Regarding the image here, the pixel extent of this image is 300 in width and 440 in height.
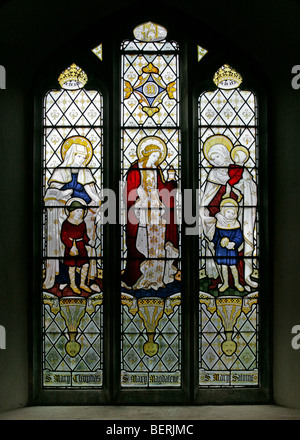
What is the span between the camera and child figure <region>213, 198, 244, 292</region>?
5215 mm

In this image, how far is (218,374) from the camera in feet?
16.9

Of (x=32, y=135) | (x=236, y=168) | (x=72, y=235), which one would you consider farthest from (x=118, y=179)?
(x=236, y=168)

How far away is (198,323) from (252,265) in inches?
23.9

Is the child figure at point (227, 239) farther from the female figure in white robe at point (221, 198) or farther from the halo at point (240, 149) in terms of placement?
the halo at point (240, 149)

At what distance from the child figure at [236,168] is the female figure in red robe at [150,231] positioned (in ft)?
1.42

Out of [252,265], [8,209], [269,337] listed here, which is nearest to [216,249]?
[252,265]

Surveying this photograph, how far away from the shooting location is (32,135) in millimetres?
5219

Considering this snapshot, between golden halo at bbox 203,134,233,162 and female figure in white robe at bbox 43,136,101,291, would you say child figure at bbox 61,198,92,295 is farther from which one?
golden halo at bbox 203,134,233,162

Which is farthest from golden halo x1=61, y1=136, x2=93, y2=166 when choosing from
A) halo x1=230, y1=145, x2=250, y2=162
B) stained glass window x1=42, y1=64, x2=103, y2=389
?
halo x1=230, y1=145, x2=250, y2=162

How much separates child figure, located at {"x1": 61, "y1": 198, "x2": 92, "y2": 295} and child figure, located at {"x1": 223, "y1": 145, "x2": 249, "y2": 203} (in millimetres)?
1122

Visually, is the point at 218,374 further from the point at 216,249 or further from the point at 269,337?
the point at 216,249

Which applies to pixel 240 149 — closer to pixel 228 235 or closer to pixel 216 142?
pixel 216 142
